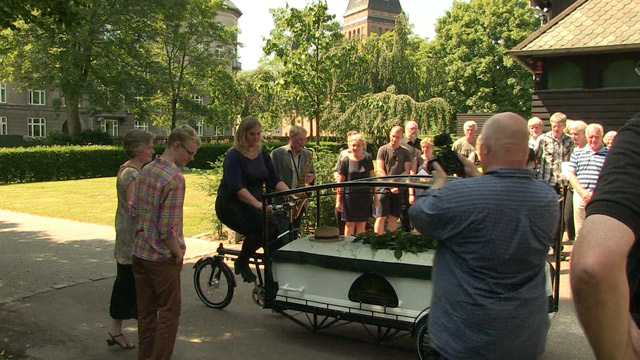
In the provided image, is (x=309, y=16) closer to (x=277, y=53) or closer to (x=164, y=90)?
(x=277, y=53)

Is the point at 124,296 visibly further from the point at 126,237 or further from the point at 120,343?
the point at 126,237

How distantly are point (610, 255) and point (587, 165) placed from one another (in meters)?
7.65

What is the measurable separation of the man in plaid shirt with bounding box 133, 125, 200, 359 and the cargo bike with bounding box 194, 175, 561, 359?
1.24 metres

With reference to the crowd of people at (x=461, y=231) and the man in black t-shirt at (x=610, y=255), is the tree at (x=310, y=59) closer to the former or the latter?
the crowd of people at (x=461, y=231)

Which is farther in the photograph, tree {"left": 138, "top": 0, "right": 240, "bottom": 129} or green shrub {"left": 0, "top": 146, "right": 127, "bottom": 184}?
tree {"left": 138, "top": 0, "right": 240, "bottom": 129}

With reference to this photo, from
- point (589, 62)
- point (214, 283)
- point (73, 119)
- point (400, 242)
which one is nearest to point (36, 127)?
point (73, 119)

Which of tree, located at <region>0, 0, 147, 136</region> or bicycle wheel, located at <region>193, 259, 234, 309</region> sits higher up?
tree, located at <region>0, 0, 147, 136</region>

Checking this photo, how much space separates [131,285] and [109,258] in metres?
4.32

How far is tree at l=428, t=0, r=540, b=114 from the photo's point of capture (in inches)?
1986

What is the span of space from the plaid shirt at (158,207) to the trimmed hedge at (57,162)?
1988cm

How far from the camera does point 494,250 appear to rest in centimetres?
246

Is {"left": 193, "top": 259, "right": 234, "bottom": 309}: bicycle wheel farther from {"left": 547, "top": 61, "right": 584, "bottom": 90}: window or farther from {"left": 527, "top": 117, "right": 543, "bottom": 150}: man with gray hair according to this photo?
{"left": 547, "top": 61, "right": 584, "bottom": 90}: window

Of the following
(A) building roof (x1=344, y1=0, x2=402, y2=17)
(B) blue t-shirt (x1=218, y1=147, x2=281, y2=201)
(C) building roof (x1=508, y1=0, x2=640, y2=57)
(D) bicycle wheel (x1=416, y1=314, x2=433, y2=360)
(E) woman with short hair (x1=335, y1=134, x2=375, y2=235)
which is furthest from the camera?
(A) building roof (x1=344, y1=0, x2=402, y2=17)

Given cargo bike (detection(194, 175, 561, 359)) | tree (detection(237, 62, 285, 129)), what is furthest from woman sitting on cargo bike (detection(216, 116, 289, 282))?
tree (detection(237, 62, 285, 129))
